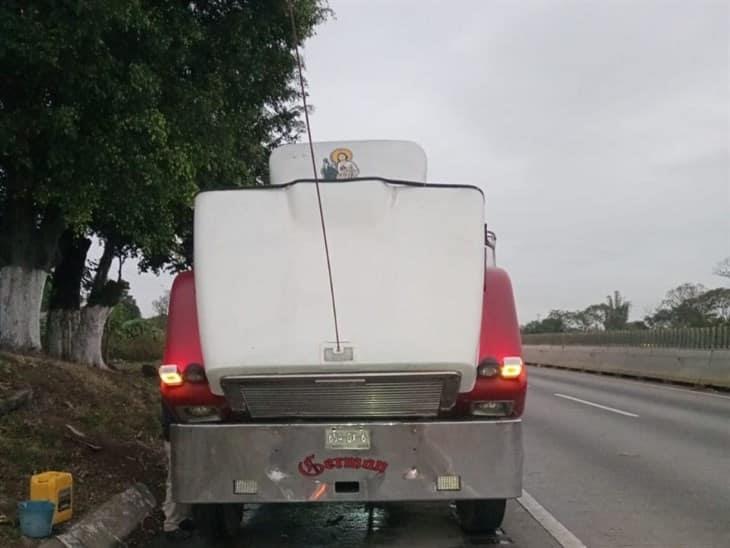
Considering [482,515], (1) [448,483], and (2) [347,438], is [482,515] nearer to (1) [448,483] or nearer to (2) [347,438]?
(1) [448,483]

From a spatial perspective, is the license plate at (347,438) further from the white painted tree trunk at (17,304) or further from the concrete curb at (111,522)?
the white painted tree trunk at (17,304)

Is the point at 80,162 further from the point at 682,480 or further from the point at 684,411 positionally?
the point at 684,411

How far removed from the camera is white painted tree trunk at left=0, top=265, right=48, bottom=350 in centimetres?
1223

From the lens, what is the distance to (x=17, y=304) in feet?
40.3

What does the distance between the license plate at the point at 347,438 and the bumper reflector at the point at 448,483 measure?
0.49 meters

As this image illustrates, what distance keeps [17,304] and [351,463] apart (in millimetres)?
8670

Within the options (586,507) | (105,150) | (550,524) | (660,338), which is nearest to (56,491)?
(550,524)

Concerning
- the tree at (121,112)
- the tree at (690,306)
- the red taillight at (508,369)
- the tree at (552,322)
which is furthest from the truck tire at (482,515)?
the tree at (552,322)

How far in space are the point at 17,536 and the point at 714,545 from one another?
15.6 feet

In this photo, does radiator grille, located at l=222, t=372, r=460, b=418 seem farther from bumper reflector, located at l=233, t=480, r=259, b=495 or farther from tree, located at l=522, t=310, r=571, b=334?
tree, located at l=522, t=310, r=571, b=334

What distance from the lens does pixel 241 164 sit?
13.0 m

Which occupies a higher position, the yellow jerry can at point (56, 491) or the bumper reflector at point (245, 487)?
the bumper reflector at point (245, 487)

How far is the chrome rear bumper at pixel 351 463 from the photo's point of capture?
17.0 feet

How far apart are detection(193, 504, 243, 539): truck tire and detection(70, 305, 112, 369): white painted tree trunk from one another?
1005 centimetres
